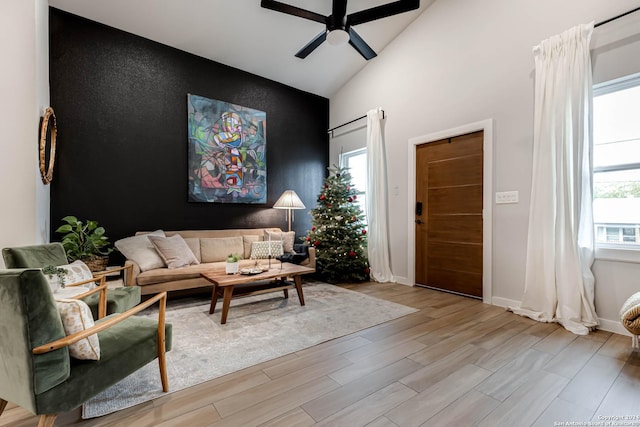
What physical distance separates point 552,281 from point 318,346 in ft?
7.85

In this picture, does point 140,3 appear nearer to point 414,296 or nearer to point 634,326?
point 414,296

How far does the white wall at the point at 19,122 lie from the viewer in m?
2.50

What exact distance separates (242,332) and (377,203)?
2.99 meters

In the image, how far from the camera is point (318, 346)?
8.00ft

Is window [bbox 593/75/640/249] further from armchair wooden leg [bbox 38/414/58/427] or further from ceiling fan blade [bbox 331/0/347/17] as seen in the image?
armchair wooden leg [bbox 38/414/58/427]

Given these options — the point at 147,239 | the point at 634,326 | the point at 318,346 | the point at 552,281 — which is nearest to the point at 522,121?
the point at 552,281

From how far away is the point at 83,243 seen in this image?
3.40 meters

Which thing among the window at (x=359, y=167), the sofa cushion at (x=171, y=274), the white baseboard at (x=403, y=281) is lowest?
the white baseboard at (x=403, y=281)

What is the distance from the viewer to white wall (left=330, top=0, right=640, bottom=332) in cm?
310

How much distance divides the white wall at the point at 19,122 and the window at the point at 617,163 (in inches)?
204

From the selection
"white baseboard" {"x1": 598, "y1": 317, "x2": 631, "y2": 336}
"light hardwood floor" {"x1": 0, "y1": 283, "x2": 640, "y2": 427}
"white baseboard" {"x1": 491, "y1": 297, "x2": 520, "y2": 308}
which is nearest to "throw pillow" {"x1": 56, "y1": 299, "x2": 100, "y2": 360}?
"light hardwood floor" {"x1": 0, "y1": 283, "x2": 640, "y2": 427}

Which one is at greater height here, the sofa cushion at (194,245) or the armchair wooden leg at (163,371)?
the sofa cushion at (194,245)

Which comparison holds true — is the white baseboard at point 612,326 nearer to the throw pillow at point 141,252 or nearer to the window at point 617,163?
the window at point 617,163

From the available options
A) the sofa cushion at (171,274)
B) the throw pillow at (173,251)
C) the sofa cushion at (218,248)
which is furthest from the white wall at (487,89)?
the throw pillow at (173,251)
